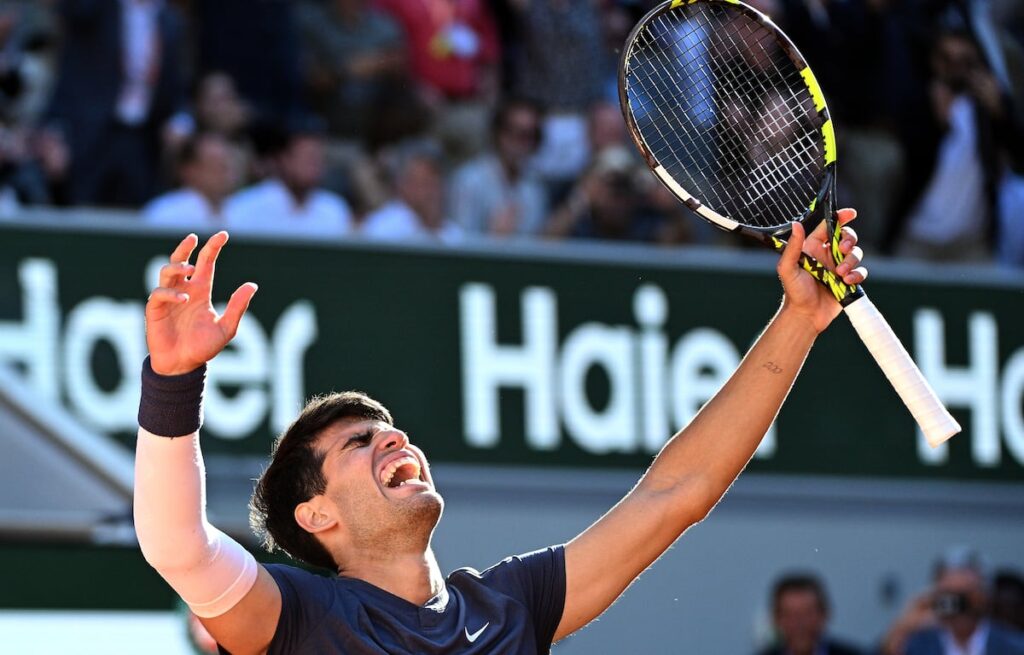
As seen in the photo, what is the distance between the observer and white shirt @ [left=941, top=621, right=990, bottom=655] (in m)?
8.73

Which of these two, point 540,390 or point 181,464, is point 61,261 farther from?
point 181,464

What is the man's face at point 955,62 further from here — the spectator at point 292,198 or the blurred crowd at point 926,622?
the spectator at point 292,198

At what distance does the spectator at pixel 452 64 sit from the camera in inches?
410

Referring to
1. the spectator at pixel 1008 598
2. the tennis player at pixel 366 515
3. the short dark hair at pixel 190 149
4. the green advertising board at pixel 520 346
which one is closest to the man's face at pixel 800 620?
the green advertising board at pixel 520 346

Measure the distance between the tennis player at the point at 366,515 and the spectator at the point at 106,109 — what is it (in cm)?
563

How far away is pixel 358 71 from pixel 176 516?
7.18 metres

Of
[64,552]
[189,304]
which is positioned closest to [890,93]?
[64,552]

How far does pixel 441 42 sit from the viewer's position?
1057 centimetres

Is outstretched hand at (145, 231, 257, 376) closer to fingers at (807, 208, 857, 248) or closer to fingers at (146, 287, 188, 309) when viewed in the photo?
fingers at (146, 287, 188, 309)

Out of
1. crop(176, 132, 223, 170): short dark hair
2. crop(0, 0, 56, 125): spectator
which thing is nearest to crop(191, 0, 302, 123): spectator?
crop(176, 132, 223, 170): short dark hair

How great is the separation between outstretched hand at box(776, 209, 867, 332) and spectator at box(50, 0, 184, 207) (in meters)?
5.88

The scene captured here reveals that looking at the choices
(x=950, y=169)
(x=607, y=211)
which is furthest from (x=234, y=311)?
(x=950, y=169)

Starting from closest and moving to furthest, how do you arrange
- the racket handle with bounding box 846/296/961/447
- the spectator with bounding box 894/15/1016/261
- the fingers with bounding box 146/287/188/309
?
the fingers with bounding box 146/287/188/309 < the racket handle with bounding box 846/296/961/447 < the spectator with bounding box 894/15/1016/261

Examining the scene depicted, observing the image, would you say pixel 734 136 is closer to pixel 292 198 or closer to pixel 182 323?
pixel 182 323
